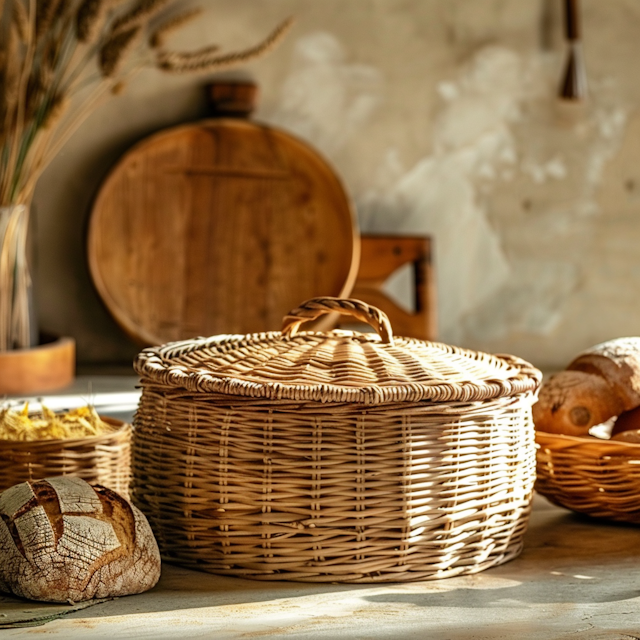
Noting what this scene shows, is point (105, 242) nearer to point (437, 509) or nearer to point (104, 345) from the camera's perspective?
point (104, 345)

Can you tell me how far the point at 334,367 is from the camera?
40.6 inches

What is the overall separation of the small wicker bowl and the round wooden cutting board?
1.05m

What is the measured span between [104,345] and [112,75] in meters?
0.68

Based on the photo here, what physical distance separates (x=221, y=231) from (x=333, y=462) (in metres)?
1.37

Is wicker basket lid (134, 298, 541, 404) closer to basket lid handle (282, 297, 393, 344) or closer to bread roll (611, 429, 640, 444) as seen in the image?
basket lid handle (282, 297, 393, 344)

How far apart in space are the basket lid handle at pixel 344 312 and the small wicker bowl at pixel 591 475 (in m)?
0.23

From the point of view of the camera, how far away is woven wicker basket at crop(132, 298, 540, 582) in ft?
3.21

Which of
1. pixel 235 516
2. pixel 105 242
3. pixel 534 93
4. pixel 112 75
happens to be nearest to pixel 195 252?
pixel 105 242

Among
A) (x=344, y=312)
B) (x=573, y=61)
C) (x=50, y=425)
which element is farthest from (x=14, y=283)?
(x=573, y=61)

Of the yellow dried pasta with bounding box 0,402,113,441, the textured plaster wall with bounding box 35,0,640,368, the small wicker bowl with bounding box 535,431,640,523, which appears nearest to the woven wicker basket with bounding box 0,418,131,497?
the yellow dried pasta with bounding box 0,402,113,441

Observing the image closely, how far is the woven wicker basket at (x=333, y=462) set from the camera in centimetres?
98

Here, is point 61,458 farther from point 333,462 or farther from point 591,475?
point 591,475

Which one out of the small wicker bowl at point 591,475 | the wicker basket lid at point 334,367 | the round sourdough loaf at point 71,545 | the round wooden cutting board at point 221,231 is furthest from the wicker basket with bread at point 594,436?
the round wooden cutting board at point 221,231

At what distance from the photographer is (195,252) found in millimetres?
2273
